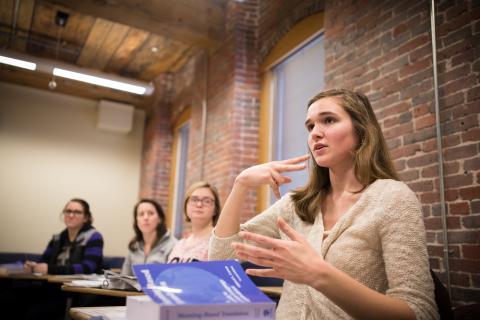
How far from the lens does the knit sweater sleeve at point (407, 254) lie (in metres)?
1.07

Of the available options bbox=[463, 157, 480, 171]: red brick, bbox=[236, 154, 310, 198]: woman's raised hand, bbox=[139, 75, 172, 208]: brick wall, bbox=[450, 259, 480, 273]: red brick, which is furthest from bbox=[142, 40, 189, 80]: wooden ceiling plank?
bbox=[236, 154, 310, 198]: woman's raised hand

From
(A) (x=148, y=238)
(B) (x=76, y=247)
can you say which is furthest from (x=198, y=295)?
(B) (x=76, y=247)

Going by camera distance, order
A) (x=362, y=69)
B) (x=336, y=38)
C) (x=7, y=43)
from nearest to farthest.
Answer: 1. (x=362, y=69)
2. (x=336, y=38)
3. (x=7, y=43)

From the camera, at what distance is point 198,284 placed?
828 mm

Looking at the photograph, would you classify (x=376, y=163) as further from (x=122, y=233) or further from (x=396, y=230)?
(x=122, y=233)

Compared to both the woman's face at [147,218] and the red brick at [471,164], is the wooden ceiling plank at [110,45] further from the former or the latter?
the red brick at [471,164]

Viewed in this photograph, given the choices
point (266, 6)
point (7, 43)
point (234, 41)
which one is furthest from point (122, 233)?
point (266, 6)

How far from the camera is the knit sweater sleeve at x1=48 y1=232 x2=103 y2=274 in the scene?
3648 millimetres

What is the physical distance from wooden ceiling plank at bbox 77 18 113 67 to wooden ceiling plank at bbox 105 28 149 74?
0.28 metres

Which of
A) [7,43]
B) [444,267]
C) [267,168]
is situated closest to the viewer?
[267,168]

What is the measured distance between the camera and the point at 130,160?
27.1 ft

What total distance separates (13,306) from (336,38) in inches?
149

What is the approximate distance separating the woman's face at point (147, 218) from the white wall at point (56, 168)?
13.5 ft

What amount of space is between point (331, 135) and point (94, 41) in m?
5.76
